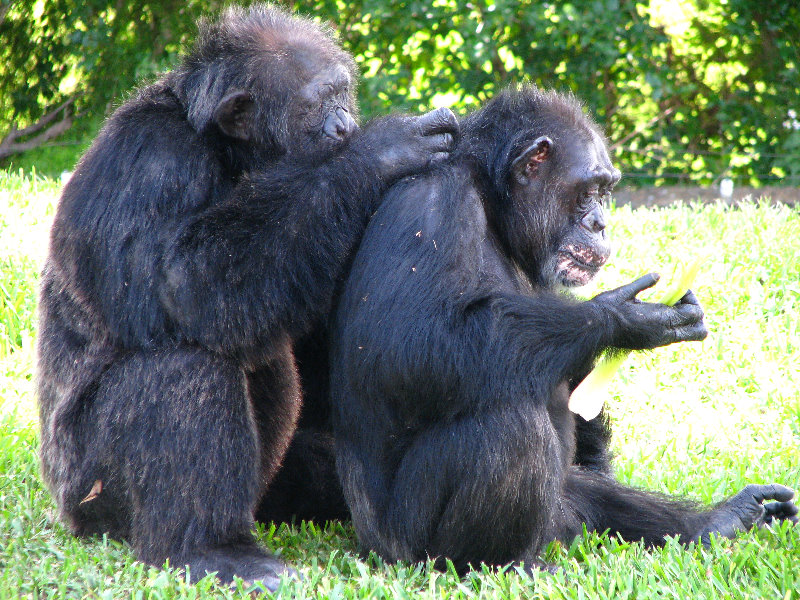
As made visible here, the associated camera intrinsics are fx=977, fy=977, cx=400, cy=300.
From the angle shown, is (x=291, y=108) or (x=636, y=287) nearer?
(x=636, y=287)

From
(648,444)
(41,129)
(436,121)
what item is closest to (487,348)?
(436,121)

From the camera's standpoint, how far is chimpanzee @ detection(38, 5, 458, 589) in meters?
3.68

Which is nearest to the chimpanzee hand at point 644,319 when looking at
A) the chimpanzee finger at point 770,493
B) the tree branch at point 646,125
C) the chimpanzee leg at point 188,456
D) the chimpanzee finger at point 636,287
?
the chimpanzee finger at point 636,287

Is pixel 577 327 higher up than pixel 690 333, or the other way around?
pixel 577 327

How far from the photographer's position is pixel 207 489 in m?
3.67

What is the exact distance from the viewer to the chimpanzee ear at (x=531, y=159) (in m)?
3.99

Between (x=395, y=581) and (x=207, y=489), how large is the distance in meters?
0.79

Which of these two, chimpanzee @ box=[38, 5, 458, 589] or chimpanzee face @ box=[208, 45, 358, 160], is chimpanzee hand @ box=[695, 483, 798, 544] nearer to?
chimpanzee @ box=[38, 5, 458, 589]

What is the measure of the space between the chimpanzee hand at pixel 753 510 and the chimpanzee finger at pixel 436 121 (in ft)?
6.44

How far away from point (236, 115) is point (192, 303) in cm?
98

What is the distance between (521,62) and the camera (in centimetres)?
1163

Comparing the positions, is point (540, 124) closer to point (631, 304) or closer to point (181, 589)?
point (631, 304)

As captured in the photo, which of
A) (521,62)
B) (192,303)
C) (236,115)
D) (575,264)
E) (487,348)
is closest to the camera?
(487,348)

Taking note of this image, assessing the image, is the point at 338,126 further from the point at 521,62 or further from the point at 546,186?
the point at 521,62
